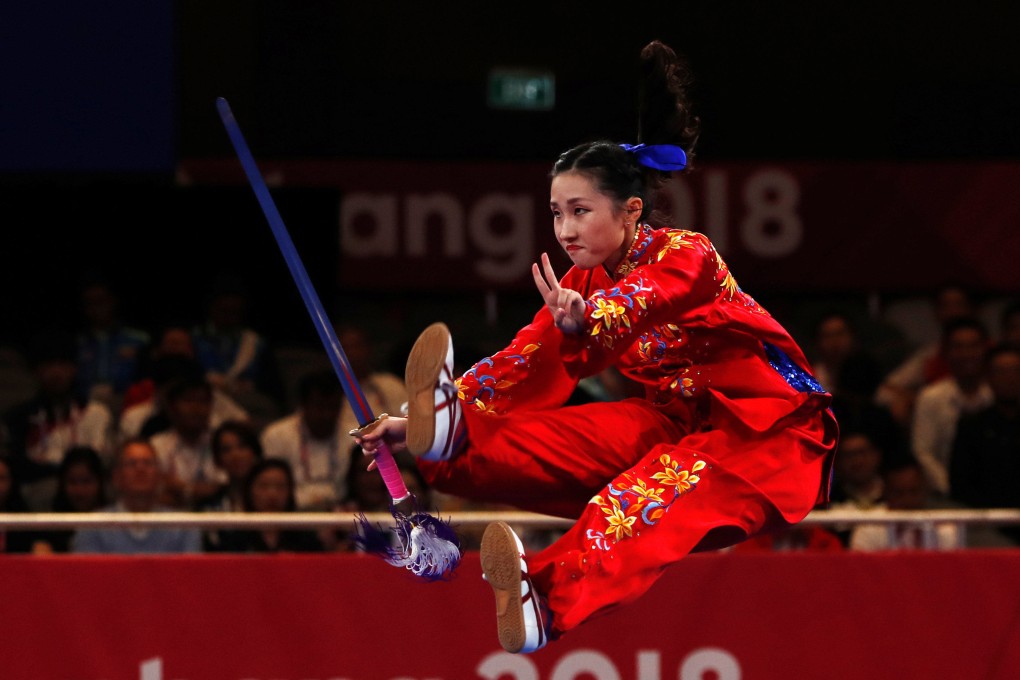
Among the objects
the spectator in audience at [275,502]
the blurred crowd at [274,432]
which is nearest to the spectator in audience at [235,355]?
the blurred crowd at [274,432]

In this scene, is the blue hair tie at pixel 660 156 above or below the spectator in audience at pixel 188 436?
above

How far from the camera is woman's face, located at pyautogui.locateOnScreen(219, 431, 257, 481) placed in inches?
214

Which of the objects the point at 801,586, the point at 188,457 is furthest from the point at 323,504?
the point at 801,586

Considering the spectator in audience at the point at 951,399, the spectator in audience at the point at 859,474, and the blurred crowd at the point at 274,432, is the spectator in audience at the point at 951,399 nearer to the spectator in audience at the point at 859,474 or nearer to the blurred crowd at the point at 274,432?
the blurred crowd at the point at 274,432

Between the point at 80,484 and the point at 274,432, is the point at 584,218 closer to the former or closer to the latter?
the point at 80,484

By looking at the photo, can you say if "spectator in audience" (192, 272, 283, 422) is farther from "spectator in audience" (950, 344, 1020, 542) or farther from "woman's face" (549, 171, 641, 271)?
"woman's face" (549, 171, 641, 271)

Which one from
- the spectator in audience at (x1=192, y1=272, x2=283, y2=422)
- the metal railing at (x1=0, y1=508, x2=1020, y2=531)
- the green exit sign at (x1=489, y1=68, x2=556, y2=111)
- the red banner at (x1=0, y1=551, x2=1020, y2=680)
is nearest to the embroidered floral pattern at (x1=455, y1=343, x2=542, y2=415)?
the metal railing at (x1=0, y1=508, x2=1020, y2=531)

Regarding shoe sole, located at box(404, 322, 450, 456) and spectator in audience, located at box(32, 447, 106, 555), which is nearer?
shoe sole, located at box(404, 322, 450, 456)

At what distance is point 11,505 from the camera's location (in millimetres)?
5234

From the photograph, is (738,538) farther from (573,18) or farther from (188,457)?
(573,18)

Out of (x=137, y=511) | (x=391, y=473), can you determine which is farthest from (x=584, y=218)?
(x=137, y=511)

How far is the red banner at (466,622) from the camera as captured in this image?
13.8 feet

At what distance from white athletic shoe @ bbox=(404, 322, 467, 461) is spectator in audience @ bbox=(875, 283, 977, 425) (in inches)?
128

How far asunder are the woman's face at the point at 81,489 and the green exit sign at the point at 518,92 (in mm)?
3570
